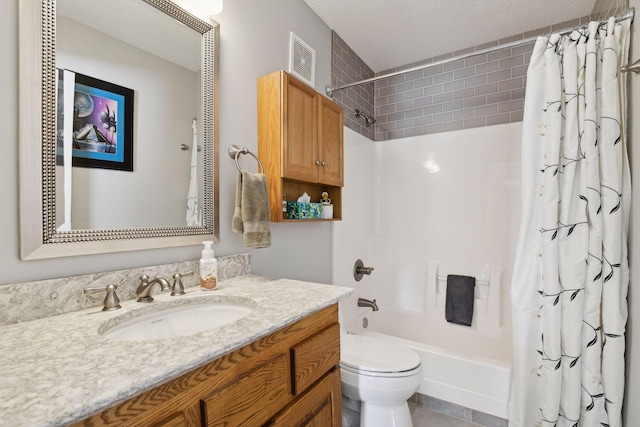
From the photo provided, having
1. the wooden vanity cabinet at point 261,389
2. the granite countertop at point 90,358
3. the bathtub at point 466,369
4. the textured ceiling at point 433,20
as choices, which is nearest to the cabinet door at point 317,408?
the wooden vanity cabinet at point 261,389

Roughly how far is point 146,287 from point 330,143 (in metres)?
1.23

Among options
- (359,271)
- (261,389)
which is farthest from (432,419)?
(261,389)

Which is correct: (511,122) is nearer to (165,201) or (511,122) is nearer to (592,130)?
(592,130)

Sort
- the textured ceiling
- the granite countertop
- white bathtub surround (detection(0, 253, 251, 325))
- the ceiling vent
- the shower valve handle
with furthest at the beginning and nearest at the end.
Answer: the shower valve handle → the textured ceiling → the ceiling vent → white bathtub surround (detection(0, 253, 251, 325)) → the granite countertop

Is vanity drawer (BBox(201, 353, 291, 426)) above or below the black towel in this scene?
above

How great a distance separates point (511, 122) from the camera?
2270mm

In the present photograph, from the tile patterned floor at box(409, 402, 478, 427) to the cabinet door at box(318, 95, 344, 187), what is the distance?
144 centimetres

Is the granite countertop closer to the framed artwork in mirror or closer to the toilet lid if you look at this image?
the framed artwork in mirror

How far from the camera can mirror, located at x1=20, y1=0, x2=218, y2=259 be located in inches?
33.6

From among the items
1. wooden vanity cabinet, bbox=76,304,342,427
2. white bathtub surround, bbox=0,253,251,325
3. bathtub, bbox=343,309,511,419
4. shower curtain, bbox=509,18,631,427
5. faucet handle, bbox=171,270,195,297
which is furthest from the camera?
bathtub, bbox=343,309,511,419

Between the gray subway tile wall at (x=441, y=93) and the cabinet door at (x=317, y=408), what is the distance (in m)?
1.79

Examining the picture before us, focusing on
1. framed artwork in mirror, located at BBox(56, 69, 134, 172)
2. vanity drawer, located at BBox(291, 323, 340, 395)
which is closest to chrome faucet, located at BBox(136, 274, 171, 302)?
framed artwork in mirror, located at BBox(56, 69, 134, 172)

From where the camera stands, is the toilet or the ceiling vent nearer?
the toilet

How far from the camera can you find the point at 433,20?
6.81 ft
